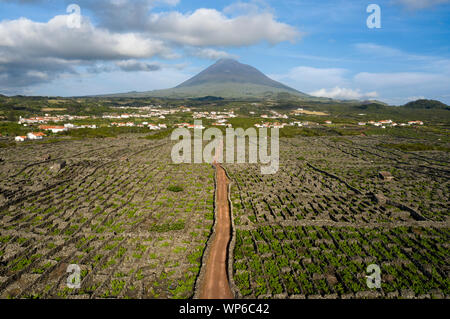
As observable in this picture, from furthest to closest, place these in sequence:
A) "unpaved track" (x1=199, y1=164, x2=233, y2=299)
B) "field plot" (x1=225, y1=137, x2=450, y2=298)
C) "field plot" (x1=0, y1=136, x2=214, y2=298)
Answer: "field plot" (x1=225, y1=137, x2=450, y2=298)
"field plot" (x1=0, y1=136, x2=214, y2=298)
"unpaved track" (x1=199, y1=164, x2=233, y2=299)

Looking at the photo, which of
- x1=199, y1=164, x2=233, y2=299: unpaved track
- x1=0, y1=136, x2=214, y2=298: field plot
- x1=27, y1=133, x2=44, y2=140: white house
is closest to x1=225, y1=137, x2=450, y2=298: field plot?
x1=199, y1=164, x2=233, y2=299: unpaved track

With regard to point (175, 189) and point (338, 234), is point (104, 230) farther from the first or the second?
point (338, 234)

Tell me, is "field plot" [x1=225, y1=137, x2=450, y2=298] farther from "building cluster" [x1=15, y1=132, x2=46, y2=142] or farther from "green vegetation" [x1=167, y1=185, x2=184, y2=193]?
"building cluster" [x1=15, y1=132, x2=46, y2=142]

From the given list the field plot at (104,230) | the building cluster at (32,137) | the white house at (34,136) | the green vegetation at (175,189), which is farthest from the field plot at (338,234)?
the white house at (34,136)

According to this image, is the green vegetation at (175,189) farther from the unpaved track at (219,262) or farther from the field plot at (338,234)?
the field plot at (338,234)

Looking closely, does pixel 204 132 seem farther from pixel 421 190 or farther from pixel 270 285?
pixel 270 285

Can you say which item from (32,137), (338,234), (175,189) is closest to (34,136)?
(32,137)
